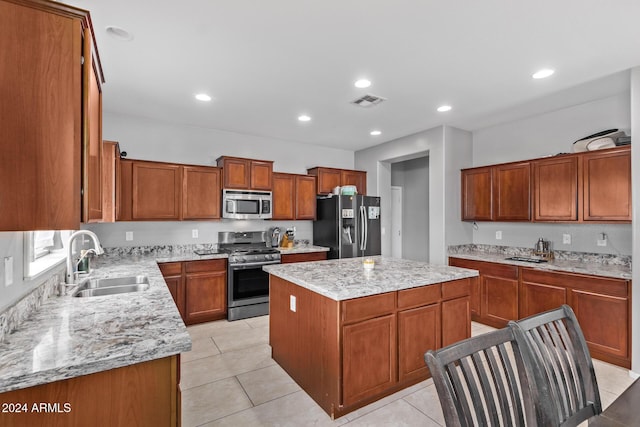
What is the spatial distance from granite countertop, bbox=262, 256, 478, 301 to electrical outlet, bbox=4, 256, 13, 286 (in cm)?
162

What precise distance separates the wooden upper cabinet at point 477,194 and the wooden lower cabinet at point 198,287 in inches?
141

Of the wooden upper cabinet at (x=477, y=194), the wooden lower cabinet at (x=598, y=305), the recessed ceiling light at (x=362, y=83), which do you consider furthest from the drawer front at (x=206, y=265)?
the wooden lower cabinet at (x=598, y=305)

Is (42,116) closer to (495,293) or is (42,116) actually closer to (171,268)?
(171,268)

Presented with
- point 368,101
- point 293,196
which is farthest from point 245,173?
point 368,101

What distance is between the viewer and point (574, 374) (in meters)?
1.36

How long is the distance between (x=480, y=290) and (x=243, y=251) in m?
3.30

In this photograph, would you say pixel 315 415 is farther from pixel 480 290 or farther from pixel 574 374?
pixel 480 290

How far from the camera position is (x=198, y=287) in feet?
13.2

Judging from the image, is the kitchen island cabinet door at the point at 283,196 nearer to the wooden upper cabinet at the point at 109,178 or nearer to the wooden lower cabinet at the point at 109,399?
the wooden upper cabinet at the point at 109,178

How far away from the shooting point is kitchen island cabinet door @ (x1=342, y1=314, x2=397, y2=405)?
6.95ft

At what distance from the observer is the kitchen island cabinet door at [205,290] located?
13.0ft

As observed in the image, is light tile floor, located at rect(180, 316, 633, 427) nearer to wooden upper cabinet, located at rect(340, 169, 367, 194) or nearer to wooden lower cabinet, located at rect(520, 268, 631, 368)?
wooden lower cabinet, located at rect(520, 268, 631, 368)

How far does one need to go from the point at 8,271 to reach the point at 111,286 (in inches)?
48.7

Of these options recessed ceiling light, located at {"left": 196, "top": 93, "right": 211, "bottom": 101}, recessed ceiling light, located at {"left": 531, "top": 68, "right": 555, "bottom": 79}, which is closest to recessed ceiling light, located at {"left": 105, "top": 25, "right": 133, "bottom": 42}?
recessed ceiling light, located at {"left": 196, "top": 93, "right": 211, "bottom": 101}
